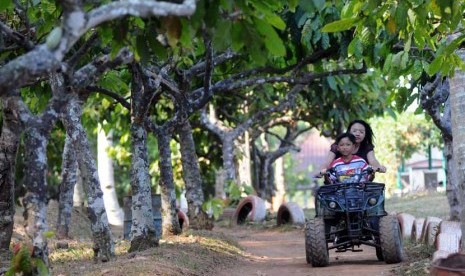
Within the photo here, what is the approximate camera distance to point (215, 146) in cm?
2403

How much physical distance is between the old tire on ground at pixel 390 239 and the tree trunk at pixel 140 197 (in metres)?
2.82

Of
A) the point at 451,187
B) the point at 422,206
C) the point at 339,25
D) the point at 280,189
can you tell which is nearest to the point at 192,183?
the point at 451,187

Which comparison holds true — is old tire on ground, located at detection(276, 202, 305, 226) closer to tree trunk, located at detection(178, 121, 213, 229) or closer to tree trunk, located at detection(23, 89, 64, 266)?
tree trunk, located at detection(178, 121, 213, 229)

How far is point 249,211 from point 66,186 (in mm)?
6695

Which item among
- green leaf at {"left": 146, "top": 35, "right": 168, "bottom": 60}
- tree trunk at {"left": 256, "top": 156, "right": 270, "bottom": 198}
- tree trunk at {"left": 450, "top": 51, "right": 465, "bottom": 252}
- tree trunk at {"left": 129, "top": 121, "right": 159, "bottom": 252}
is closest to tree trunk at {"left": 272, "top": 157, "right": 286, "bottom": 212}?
tree trunk at {"left": 256, "top": 156, "right": 270, "bottom": 198}

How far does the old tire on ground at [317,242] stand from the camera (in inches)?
375

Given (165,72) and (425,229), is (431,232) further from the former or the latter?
(165,72)

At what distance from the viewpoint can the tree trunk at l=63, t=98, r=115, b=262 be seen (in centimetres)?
913

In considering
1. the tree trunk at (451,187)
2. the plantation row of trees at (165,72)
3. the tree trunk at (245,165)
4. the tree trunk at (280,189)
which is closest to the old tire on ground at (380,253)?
the plantation row of trees at (165,72)

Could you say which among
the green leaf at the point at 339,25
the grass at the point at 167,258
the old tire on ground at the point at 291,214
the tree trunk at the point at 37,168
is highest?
the green leaf at the point at 339,25

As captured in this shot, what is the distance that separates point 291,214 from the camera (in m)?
17.8

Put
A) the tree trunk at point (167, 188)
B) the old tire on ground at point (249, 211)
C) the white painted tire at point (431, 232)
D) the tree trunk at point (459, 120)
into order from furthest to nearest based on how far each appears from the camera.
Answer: the old tire on ground at point (249, 211)
the tree trunk at point (167, 188)
the white painted tire at point (431, 232)
the tree trunk at point (459, 120)

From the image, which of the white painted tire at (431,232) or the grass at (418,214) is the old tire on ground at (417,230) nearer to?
the grass at (418,214)

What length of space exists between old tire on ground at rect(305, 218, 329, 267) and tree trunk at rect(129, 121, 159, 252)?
1973 millimetres
